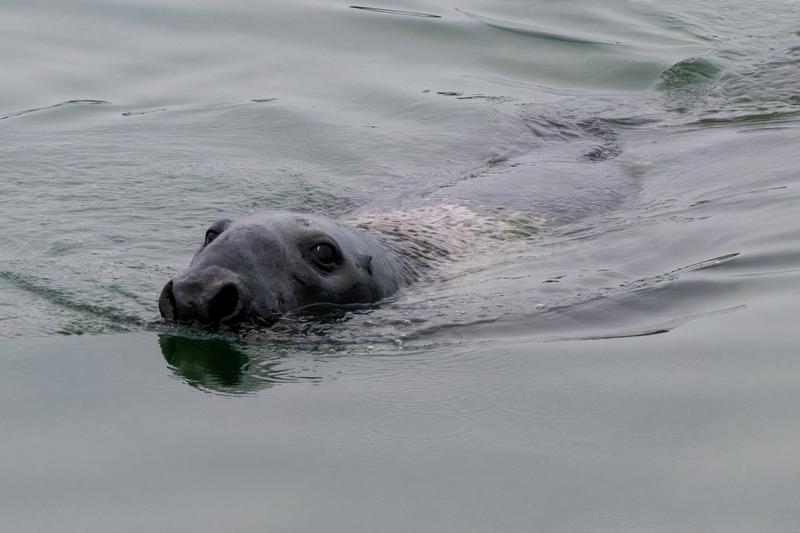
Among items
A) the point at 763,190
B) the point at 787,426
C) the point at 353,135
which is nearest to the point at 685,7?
the point at 353,135

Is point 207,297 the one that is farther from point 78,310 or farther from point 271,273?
point 78,310

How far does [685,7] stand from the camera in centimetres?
1681

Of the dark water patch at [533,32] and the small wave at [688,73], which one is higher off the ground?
the dark water patch at [533,32]

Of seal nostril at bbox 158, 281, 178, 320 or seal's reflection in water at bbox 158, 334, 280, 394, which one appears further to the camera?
seal nostril at bbox 158, 281, 178, 320

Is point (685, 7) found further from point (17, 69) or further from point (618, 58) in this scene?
point (17, 69)

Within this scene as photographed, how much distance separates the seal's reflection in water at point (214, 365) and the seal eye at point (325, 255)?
2.29 feet

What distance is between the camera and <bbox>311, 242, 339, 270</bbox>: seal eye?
23.0 feet

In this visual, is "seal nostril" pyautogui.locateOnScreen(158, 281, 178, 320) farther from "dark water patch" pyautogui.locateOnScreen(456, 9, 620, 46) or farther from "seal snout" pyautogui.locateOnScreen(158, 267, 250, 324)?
"dark water patch" pyautogui.locateOnScreen(456, 9, 620, 46)

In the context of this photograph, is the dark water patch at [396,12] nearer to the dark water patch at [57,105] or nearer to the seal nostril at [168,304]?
the dark water patch at [57,105]

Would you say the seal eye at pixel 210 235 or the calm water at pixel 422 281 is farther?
Answer: the seal eye at pixel 210 235

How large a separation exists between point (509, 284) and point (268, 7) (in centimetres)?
956

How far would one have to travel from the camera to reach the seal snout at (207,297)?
6473 mm

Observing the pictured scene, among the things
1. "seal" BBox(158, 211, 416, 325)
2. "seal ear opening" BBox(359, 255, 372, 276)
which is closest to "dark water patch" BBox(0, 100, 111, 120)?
"seal" BBox(158, 211, 416, 325)

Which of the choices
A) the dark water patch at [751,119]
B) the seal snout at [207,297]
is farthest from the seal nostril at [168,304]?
the dark water patch at [751,119]
